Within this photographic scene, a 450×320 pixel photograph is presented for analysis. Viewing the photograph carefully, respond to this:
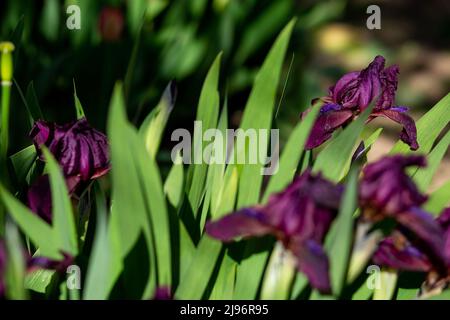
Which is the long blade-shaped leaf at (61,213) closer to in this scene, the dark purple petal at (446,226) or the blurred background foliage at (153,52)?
the dark purple petal at (446,226)

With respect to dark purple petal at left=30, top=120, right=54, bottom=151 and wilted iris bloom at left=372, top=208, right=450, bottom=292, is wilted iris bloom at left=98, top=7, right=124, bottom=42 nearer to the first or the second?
dark purple petal at left=30, top=120, right=54, bottom=151

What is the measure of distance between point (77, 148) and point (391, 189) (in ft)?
1.45

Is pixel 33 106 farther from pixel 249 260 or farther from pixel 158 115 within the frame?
pixel 249 260

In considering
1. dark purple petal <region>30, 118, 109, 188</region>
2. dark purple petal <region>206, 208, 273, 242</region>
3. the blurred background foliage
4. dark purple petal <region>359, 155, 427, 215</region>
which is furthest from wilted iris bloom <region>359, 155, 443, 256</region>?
the blurred background foliage

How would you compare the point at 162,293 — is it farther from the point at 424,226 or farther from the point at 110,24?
the point at 110,24

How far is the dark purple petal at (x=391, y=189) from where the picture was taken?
3.07 feet

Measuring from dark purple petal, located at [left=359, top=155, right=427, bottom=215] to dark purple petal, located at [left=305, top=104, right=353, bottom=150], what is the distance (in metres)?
0.33

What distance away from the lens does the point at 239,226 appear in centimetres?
94

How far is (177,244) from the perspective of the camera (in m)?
1.14

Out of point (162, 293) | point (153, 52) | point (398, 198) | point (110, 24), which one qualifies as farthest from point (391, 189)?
point (153, 52)

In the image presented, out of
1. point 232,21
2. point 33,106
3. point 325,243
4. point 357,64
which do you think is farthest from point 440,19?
point 325,243

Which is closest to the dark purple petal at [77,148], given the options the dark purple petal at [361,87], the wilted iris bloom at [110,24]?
the dark purple petal at [361,87]

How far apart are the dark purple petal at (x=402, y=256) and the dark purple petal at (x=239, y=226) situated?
0.53 feet
